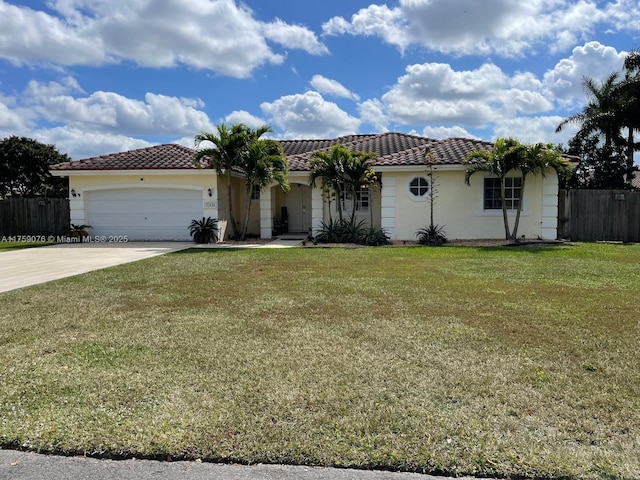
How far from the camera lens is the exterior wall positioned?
17.3 metres

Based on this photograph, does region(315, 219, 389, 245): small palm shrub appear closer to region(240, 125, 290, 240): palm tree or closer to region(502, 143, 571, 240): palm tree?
region(240, 125, 290, 240): palm tree

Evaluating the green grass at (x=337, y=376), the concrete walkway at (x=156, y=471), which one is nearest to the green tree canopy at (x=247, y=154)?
the green grass at (x=337, y=376)

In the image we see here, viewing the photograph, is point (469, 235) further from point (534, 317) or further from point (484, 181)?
point (534, 317)

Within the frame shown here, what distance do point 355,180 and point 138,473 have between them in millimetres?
15001

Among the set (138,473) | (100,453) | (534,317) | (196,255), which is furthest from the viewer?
(196,255)

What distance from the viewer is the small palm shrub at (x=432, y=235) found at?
17.0 m

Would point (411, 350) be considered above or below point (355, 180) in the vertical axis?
below

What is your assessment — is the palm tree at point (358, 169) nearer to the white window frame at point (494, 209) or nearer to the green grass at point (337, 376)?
the white window frame at point (494, 209)

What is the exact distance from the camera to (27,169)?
1336 inches

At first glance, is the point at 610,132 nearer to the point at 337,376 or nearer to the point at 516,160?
the point at 516,160

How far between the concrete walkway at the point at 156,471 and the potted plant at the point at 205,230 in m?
15.2

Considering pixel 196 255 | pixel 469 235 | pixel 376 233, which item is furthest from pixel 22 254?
pixel 469 235

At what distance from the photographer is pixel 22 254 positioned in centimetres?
1427

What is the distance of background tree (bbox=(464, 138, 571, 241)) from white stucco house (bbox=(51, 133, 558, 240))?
84 cm
